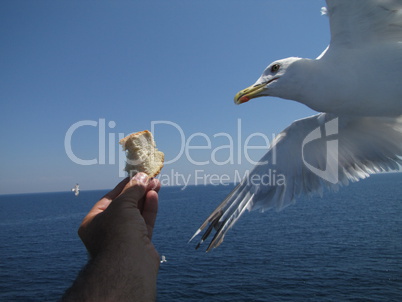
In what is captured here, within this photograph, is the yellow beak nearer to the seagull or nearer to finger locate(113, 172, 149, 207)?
the seagull

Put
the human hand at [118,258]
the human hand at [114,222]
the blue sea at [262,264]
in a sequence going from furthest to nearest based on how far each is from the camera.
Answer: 1. the blue sea at [262,264]
2. the human hand at [114,222]
3. the human hand at [118,258]

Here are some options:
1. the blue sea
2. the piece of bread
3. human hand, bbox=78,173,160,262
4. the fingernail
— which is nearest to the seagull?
the piece of bread

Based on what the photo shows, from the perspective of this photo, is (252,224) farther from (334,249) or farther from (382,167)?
(382,167)

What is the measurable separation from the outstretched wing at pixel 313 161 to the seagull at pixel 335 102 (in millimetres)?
15

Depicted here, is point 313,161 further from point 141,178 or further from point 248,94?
point 141,178

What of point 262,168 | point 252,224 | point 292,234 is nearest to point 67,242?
point 252,224

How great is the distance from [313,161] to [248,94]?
2.04 metres

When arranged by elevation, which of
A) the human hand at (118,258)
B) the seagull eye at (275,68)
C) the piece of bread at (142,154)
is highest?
the seagull eye at (275,68)

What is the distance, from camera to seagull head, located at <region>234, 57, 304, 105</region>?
3.59m

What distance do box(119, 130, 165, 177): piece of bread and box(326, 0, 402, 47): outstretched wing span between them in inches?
97.3

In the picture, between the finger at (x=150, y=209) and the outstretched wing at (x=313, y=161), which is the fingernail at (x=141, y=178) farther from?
the outstretched wing at (x=313, y=161)

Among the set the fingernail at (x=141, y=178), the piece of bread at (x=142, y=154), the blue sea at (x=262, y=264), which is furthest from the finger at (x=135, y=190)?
the blue sea at (x=262, y=264)

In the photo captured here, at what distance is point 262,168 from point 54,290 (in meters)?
27.6

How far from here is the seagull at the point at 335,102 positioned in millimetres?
3482
